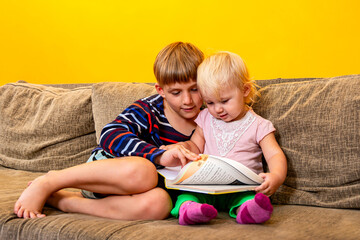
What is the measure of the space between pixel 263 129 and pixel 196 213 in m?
0.42

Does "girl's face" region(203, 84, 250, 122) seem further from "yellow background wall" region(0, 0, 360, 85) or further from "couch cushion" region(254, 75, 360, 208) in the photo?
"yellow background wall" region(0, 0, 360, 85)

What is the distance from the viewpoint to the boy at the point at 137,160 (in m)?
1.17

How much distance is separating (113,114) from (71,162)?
36cm

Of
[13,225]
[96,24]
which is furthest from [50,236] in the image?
[96,24]

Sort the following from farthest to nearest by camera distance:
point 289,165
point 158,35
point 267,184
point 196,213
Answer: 1. point 158,35
2. point 289,165
3. point 267,184
4. point 196,213

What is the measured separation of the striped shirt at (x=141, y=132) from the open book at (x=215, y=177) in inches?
6.0

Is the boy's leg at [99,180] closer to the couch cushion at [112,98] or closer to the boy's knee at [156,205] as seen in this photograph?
the boy's knee at [156,205]

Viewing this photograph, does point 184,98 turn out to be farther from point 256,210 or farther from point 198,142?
point 256,210

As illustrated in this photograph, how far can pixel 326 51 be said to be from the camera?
179 cm

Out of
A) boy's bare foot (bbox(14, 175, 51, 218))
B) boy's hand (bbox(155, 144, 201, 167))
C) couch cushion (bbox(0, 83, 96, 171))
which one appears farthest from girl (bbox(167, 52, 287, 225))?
couch cushion (bbox(0, 83, 96, 171))

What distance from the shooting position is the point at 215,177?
3.54 ft

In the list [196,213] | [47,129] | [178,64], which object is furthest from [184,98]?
[47,129]

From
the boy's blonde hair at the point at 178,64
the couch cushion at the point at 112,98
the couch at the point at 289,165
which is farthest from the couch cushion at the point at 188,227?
the couch cushion at the point at 112,98

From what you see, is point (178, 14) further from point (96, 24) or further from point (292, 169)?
point (292, 169)
